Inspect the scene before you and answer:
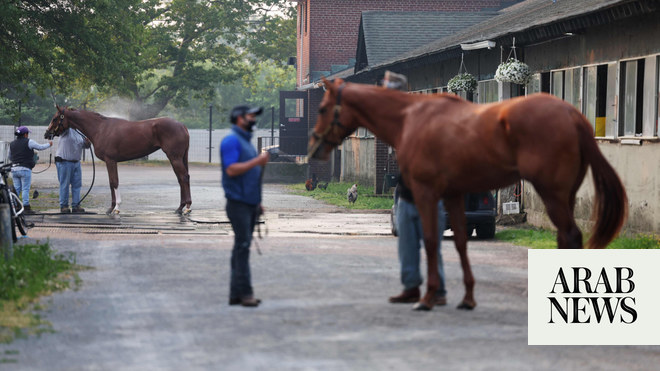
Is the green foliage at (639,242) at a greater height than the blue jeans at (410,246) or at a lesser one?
lesser

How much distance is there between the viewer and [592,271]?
31.9 feet

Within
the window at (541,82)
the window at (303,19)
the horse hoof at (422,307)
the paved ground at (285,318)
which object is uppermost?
the window at (303,19)

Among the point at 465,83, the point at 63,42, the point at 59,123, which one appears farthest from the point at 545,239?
the point at 63,42

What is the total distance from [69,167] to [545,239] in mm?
10615

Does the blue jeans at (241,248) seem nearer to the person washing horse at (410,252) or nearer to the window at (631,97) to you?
the person washing horse at (410,252)

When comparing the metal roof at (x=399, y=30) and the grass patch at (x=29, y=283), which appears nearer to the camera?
the grass patch at (x=29, y=283)

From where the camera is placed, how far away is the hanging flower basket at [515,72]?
20.7 metres

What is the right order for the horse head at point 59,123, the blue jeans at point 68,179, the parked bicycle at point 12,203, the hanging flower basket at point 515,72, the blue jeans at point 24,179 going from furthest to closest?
the horse head at point 59,123, the blue jeans at point 68,179, the blue jeans at point 24,179, the hanging flower basket at point 515,72, the parked bicycle at point 12,203

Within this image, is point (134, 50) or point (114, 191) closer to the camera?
point (114, 191)

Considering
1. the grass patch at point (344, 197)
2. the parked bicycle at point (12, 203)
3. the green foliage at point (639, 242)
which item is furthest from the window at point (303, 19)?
the green foliage at point (639, 242)

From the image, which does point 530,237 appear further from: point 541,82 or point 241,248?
point 241,248

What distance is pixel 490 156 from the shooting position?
10289 millimetres

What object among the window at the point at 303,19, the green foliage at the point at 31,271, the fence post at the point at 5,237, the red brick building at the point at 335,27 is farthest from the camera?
the window at the point at 303,19

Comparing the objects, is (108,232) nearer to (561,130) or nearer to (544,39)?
(544,39)
